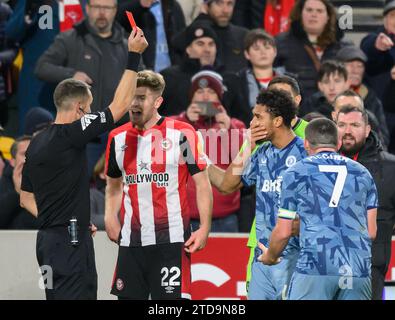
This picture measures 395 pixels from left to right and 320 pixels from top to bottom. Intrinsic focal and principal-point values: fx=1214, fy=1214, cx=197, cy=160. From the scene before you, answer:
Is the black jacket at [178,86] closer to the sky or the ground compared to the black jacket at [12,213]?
closer to the sky

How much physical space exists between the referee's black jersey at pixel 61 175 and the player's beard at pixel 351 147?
232 cm

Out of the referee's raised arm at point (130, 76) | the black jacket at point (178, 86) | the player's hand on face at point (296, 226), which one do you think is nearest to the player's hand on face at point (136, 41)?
the referee's raised arm at point (130, 76)

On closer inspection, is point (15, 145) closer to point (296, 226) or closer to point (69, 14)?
point (69, 14)

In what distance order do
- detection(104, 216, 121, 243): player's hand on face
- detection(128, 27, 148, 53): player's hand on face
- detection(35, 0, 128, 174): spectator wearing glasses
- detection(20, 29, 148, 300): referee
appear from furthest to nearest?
detection(35, 0, 128, 174): spectator wearing glasses
detection(104, 216, 121, 243): player's hand on face
detection(20, 29, 148, 300): referee
detection(128, 27, 148, 53): player's hand on face

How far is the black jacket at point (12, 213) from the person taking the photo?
12031 mm

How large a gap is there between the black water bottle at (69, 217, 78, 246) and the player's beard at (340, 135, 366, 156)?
2.60m

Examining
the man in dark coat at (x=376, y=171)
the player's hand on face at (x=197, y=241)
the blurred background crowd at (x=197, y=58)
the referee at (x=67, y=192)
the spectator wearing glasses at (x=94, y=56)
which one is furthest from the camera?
the spectator wearing glasses at (x=94, y=56)

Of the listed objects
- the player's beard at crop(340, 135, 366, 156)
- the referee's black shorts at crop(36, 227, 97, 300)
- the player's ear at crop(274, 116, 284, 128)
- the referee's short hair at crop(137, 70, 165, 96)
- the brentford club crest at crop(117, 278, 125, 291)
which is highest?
the referee's short hair at crop(137, 70, 165, 96)

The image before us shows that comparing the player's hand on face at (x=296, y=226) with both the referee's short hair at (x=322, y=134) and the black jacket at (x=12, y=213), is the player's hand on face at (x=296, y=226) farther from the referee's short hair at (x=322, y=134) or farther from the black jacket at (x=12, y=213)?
the black jacket at (x=12, y=213)

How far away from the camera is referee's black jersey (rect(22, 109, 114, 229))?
9375 mm

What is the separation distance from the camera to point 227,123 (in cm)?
1235

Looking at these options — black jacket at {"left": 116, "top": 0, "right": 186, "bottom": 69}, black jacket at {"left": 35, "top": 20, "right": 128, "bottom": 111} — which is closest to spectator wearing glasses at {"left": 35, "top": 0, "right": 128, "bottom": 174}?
black jacket at {"left": 35, "top": 20, "right": 128, "bottom": 111}

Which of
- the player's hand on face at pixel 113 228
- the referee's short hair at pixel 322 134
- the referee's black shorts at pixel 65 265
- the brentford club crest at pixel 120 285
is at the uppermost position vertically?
the referee's short hair at pixel 322 134

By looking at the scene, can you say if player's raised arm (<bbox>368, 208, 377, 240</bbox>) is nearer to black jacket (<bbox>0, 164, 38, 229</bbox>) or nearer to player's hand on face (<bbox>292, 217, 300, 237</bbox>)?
player's hand on face (<bbox>292, 217, 300, 237</bbox>)
